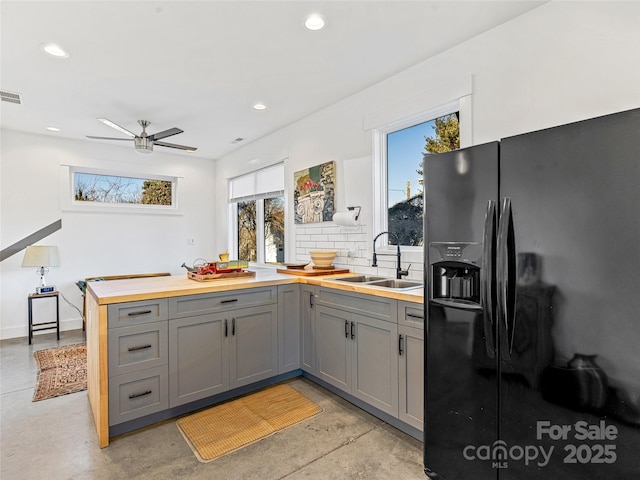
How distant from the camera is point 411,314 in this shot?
6.82 feet

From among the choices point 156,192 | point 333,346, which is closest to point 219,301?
point 333,346

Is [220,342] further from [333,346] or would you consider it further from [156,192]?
[156,192]

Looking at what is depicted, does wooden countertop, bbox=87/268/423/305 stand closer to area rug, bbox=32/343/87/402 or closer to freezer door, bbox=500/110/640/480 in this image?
freezer door, bbox=500/110/640/480

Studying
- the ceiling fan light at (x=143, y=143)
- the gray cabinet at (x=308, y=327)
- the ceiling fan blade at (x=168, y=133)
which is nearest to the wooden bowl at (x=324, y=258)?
the gray cabinet at (x=308, y=327)

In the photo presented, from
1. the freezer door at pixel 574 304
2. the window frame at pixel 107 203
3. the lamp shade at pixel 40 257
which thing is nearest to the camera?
the freezer door at pixel 574 304

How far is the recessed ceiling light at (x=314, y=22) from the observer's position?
6.83 ft

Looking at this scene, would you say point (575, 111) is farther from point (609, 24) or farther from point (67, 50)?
point (67, 50)

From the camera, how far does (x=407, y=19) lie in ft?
6.95

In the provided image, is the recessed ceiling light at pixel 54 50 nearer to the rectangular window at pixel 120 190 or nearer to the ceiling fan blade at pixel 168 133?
the ceiling fan blade at pixel 168 133

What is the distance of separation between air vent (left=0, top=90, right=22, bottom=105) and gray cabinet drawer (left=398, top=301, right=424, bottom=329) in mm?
3881

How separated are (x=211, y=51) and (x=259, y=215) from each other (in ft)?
8.79

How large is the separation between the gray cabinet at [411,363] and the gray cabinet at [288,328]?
3.60 feet

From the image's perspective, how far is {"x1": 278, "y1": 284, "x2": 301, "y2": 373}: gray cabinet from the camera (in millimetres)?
2889

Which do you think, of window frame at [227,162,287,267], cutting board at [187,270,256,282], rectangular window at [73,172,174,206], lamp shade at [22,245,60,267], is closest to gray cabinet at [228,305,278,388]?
cutting board at [187,270,256,282]
